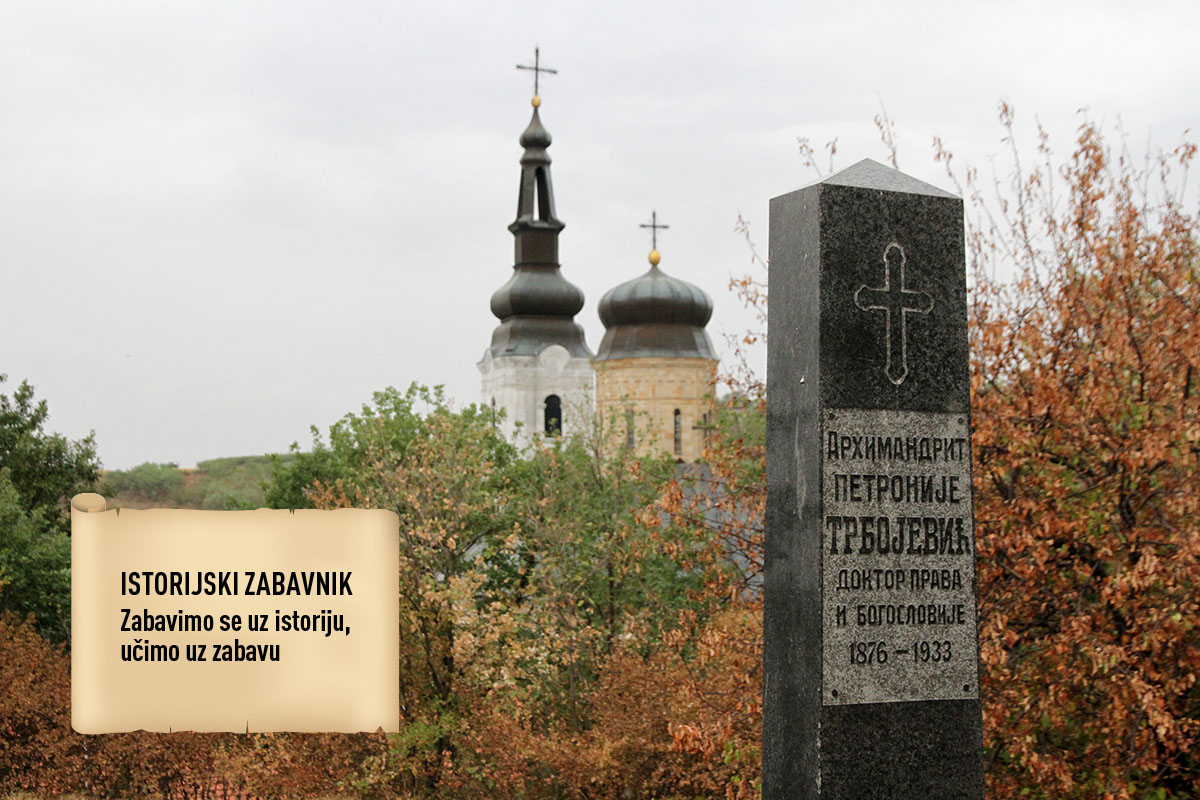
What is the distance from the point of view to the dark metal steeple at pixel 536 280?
63.5 metres

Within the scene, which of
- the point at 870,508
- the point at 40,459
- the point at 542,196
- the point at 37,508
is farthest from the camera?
the point at 542,196

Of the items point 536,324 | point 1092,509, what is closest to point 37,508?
point 1092,509

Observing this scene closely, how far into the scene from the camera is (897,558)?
20.1ft

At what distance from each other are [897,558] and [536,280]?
57573mm

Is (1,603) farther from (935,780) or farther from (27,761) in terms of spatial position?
(935,780)

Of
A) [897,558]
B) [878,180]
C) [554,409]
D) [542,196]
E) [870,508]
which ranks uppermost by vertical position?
[542,196]

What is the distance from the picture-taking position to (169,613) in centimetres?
877

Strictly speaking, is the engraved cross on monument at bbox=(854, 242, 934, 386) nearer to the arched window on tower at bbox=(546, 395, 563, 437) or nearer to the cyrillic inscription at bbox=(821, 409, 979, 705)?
the cyrillic inscription at bbox=(821, 409, 979, 705)

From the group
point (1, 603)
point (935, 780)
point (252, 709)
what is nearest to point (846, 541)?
point (935, 780)

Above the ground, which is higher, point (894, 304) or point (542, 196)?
point (542, 196)

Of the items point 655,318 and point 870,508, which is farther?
point 655,318

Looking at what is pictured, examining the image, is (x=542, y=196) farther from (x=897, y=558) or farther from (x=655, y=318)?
(x=897, y=558)

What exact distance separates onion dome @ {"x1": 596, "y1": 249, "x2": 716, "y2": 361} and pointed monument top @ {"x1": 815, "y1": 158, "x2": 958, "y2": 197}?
53.0 metres

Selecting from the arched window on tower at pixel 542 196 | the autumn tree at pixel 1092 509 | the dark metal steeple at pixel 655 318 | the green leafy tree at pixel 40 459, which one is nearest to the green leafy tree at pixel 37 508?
the green leafy tree at pixel 40 459
